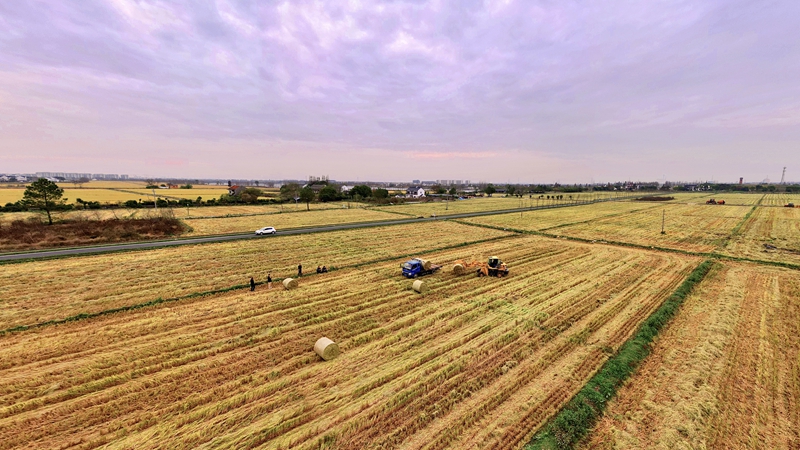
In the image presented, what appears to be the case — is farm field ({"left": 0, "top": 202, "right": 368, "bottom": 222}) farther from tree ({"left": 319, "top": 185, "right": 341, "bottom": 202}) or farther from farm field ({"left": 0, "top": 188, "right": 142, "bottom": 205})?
tree ({"left": 319, "top": 185, "right": 341, "bottom": 202})

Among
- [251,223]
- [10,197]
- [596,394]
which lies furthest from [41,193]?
[596,394]

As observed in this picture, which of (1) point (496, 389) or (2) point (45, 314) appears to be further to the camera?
(2) point (45, 314)

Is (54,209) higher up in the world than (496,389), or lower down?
higher up

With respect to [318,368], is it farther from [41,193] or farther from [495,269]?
[41,193]

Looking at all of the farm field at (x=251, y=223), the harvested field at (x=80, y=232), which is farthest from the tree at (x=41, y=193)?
the farm field at (x=251, y=223)

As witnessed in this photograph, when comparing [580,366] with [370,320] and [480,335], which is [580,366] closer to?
[480,335]

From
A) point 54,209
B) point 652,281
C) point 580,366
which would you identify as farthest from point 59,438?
point 54,209
